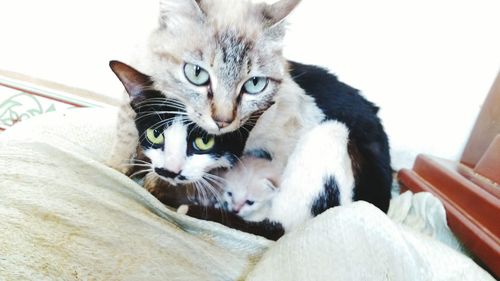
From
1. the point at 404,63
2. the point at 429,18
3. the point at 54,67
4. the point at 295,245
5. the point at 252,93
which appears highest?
the point at 429,18

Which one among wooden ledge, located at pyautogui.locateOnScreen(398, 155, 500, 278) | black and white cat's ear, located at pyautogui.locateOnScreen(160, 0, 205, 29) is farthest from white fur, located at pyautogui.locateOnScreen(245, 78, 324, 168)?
wooden ledge, located at pyautogui.locateOnScreen(398, 155, 500, 278)

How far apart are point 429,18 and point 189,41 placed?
3.14 ft

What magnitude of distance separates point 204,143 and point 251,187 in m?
0.22

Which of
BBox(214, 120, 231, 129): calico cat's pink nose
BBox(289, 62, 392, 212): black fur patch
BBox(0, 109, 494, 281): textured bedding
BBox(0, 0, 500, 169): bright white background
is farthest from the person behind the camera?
BBox(0, 0, 500, 169): bright white background

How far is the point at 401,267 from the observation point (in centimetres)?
51

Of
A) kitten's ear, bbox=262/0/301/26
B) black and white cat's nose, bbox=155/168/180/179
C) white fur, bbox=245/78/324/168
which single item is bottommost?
black and white cat's nose, bbox=155/168/180/179

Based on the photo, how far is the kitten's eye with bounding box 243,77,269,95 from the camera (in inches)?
29.7

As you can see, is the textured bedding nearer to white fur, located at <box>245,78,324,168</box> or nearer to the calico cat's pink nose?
the calico cat's pink nose

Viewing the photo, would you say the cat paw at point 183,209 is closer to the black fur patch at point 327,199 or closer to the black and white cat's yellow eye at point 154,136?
the black and white cat's yellow eye at point 154,136

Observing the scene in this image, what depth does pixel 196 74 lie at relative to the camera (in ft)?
2.37

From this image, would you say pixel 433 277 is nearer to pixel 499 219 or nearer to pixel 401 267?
pixel 401 267

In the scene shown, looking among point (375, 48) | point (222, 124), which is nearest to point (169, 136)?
point (222, 124)

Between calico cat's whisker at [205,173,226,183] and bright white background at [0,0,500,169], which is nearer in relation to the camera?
calico cat's whisker at [205,173,226,183]

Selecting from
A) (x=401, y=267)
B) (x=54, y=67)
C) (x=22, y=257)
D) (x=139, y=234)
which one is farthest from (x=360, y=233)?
(x=54, y=67)
